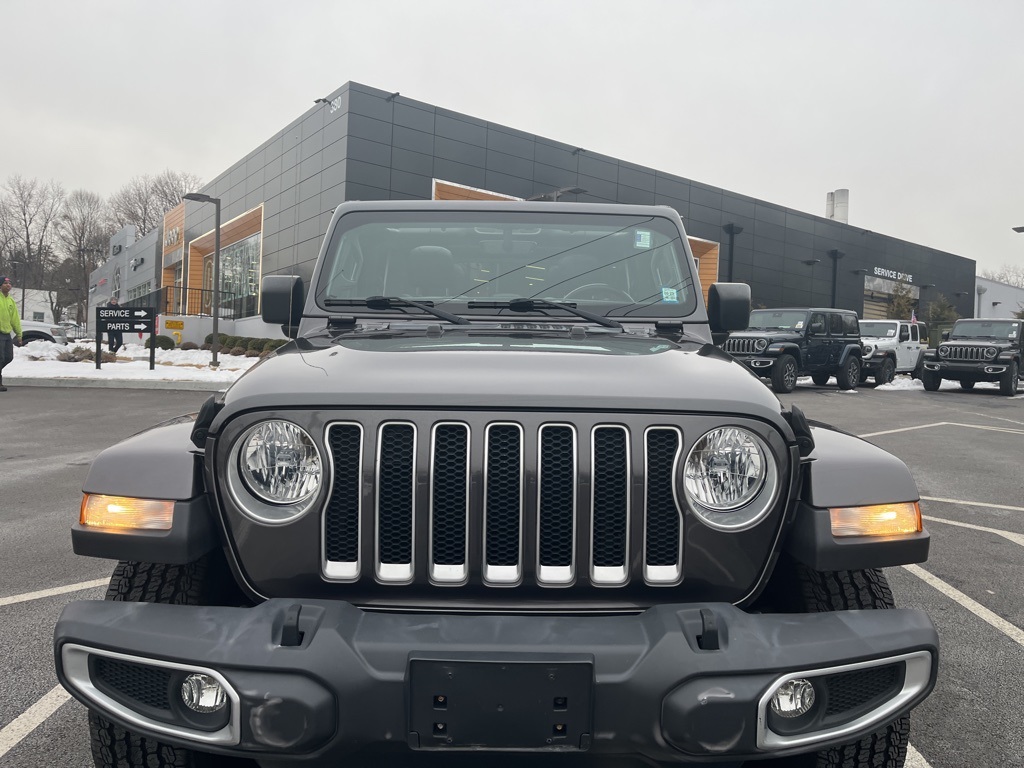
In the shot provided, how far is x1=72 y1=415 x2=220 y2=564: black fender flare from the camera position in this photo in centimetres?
179

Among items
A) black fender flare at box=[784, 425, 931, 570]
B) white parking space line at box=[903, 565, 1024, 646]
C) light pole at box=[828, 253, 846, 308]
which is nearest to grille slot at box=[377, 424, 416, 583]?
black fender flare at box=[784, 425, 931, 570]

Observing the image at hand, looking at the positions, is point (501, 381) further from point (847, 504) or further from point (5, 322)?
point (5, 322)

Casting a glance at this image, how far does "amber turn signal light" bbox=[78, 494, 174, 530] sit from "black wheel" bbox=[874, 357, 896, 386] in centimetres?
2132

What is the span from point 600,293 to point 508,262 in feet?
1.33

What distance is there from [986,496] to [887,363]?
15.4 meters

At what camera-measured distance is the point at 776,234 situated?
3688 cm

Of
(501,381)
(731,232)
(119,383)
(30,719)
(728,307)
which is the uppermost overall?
(731,232)

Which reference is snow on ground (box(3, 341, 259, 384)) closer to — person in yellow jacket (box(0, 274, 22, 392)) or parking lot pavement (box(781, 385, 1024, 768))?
person in yellow jacket (box(0, 274, 22, 392))

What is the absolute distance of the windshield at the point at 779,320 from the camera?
1797 centimetres

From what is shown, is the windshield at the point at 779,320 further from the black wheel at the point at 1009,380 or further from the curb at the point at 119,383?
the curb at the point at 119,383

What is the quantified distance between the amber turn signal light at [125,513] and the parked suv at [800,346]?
606 inches

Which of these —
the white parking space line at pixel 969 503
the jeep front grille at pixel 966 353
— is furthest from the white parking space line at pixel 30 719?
the jeep front grille at pixel 966 353

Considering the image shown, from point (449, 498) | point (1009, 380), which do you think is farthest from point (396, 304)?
point (1009, 380)

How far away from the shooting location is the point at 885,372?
2062 cm
